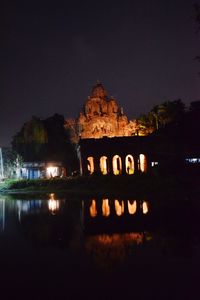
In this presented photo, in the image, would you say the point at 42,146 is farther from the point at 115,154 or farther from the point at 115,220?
the point at 115,220

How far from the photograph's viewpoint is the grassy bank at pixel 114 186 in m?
30.4

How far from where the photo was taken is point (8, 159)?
62531 mm

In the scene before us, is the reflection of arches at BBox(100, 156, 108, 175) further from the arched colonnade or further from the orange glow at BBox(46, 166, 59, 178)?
the orange glow at BBox(46, 166, 59, 178)

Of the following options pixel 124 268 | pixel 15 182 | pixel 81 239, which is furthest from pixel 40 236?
pixel 15 182

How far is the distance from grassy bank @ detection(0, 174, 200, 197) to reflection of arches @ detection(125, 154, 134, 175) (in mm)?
8229

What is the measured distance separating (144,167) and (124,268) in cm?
3582

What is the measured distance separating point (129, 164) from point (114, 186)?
45.2 feet

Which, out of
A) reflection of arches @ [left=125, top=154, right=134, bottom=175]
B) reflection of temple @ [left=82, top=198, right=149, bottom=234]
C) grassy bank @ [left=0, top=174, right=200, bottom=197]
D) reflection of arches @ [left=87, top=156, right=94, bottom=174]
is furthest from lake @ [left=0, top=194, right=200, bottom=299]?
reflection of arches @ [left=87, top=156, right=94, bottom=174]

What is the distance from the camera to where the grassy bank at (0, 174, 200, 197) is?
30.4 m

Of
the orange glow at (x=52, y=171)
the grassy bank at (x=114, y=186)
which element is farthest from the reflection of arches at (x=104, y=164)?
the orange glow at (x=52, y=171)

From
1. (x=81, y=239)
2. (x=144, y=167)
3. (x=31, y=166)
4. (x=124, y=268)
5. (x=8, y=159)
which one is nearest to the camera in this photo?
(x=124, y=268)

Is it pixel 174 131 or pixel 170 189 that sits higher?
pixel 174 131

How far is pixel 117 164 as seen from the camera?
46875mm

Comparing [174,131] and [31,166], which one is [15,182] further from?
[174,131]
